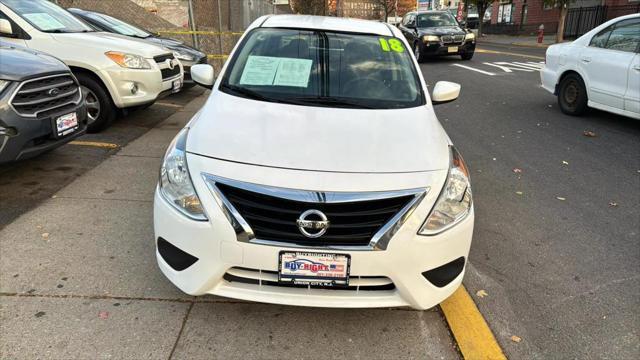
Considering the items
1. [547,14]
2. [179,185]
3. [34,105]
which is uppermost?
[547,14]

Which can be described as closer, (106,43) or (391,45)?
(391,45)

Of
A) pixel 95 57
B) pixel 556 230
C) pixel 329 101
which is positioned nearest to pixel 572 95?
pixel 556 230

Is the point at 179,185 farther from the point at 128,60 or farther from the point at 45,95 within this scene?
the point at 128,60

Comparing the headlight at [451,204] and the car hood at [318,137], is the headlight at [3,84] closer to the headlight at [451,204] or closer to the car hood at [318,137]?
the car hood at [318,137]

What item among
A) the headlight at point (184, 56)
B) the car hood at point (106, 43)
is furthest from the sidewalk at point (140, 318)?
the headlight at point (184, 56)

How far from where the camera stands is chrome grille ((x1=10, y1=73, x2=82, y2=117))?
12.8ft

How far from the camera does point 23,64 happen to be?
13.4ft

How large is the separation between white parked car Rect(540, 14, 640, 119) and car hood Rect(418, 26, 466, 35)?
778 cm

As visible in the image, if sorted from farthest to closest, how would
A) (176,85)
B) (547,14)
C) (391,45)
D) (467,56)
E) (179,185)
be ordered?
(547,14) < (467,56) < (176,85) < (391,45) < (179,185)

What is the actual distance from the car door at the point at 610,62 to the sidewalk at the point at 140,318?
18.5 ft

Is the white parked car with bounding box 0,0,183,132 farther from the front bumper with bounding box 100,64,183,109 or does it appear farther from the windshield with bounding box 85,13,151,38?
the windshield with bounding box 85,13,151,38

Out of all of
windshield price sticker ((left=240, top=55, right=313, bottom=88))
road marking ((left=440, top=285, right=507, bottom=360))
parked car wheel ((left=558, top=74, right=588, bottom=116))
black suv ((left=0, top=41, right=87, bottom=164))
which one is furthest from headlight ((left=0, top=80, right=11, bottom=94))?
parked car wheel ((left=558, top=74, right=588, bottom=116))

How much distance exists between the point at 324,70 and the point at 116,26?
22.7 ft

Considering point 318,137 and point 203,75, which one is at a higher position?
point 203,75
